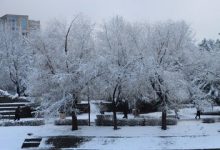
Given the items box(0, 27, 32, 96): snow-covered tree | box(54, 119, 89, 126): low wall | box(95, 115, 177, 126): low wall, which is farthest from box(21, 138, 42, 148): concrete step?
box(0, 27, 32, 96): snow-covered tree

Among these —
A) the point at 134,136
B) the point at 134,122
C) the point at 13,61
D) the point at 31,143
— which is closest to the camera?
the point at 31,143

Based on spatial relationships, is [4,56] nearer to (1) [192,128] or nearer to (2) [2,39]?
(2) [2,39]

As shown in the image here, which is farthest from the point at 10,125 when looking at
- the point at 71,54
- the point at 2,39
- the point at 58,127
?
the point at 2,39

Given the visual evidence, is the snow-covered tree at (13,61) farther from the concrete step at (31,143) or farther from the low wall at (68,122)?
the concrete step at (31,143)

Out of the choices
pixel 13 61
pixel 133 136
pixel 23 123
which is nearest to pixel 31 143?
pixel 23 123

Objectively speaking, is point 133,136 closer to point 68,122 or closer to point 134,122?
point 134,122

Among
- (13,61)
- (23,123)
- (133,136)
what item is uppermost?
(13,61)

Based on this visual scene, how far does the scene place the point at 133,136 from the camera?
3094cm

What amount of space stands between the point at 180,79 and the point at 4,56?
2980cm

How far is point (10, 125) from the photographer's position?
3491 centimetres

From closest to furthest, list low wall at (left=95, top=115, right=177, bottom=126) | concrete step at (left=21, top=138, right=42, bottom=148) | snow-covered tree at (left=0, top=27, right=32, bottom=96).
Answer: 1. concrete step at (left=21, top=138, right=42, bottom=148)
2. low wall at (left=95, top=115, right=177, bottom=126)
3. snow-covered tree at (left=0, top=27, right=32, bottom=96)

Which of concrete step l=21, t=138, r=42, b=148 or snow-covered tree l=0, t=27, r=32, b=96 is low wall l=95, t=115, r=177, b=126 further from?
snow-covered tree l=0, t=27, r=32, b=96

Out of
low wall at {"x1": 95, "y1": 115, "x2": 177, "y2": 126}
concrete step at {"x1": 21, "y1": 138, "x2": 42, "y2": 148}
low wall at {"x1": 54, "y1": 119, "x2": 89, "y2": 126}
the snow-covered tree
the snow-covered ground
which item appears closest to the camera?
the snow-covered ground

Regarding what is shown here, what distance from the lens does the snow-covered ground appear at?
2939 centimetres
